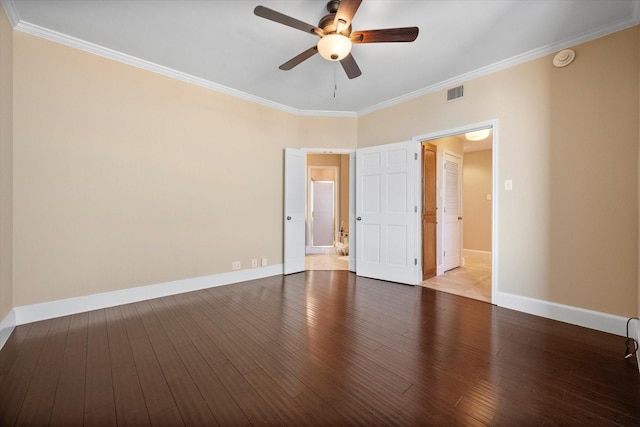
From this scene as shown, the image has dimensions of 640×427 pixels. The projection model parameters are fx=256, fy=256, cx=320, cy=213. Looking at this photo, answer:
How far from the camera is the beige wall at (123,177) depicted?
8.44 feet

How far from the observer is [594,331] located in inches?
96.2

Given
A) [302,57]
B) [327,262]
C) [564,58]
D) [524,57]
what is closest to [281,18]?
[302,57]

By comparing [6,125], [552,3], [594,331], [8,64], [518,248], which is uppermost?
[552,3]

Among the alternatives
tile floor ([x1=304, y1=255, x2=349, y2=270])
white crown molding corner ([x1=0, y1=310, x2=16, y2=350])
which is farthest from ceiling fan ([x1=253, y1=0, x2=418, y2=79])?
tile floor ([x1=304, y1=255, x2=349, y2=270])

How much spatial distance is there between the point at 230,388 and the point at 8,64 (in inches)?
138

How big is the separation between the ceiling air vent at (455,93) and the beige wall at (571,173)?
168 mm

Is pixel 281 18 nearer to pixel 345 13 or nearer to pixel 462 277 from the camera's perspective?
pixel 345 13

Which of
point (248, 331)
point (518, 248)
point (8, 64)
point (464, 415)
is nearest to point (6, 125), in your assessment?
point (8, 64)

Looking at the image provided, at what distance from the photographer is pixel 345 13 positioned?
1.98 meters

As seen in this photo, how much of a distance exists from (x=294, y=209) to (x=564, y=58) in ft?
12.8

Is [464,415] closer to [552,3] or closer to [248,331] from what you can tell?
[248,331]

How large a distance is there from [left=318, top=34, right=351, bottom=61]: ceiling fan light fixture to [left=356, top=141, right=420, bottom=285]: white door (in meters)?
2.12

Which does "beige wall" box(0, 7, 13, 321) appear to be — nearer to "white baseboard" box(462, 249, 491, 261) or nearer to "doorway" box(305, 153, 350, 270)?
"doorway" box(305, 153, 350, 270)

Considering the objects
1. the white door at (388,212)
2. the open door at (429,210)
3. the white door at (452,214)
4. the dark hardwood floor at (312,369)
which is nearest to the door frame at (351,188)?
the white door at (388,212)
